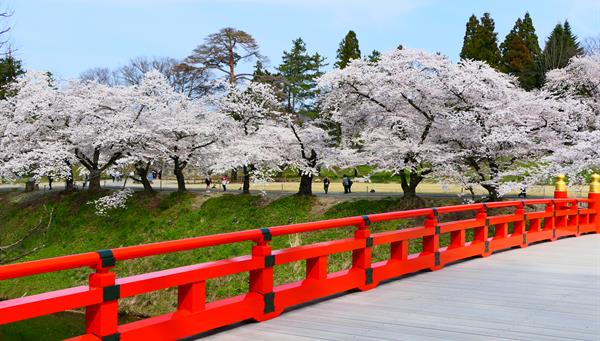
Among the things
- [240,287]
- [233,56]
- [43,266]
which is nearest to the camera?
[43,266]

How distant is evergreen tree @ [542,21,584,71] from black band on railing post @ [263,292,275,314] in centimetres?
4896

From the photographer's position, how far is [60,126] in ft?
101

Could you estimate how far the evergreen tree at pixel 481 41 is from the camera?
54.6 m

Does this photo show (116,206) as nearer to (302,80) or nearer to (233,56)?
(233,56)

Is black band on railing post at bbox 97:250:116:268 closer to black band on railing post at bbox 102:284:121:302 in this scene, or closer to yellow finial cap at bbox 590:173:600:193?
black band on railing post at bbox 102:284:121:302

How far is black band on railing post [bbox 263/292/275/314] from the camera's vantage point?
18.2 ft

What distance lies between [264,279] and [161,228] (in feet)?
73.7

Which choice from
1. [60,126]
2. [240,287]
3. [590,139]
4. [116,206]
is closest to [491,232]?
[590,139]

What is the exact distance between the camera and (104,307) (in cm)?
411

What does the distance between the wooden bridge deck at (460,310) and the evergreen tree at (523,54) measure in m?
45.9

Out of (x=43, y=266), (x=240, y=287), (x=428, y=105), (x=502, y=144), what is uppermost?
(x=428, y=105)

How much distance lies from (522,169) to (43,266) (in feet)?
59.3

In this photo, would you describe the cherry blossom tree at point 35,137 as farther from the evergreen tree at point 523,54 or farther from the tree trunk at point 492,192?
the evergreen tree at point 523,54

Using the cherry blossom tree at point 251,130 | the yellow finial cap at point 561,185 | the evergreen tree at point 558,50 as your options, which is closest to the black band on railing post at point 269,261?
the yellow finial cap at point 561,185
